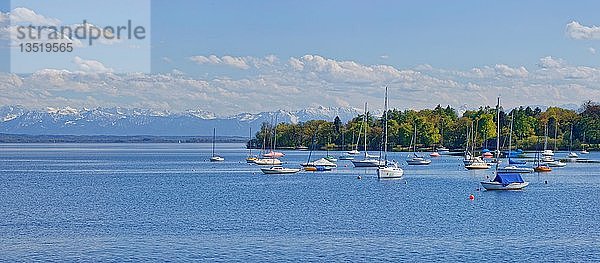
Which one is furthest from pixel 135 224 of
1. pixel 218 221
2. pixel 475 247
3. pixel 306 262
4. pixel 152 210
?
pixel 475 247

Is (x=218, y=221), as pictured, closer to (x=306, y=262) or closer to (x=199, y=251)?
(x=199, y=251)

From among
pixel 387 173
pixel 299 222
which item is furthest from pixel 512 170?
pixel 299 222

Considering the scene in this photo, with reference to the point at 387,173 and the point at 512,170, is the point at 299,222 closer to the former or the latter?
the point at 387,173

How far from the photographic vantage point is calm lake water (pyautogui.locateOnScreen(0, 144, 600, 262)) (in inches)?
1813

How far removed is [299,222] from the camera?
5941cm

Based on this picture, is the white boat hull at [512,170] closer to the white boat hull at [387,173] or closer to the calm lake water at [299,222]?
the calm lake water at [299,222]

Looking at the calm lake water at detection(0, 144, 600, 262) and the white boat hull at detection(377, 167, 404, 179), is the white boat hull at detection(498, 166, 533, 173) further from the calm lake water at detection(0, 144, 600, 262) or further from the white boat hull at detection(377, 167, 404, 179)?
the white boat hull at detection(377, 167, 404, 179)

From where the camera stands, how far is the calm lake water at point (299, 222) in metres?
46.1

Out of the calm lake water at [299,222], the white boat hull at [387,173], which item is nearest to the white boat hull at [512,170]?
the calm lake water at [299,222]

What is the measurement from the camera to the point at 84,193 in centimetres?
8925

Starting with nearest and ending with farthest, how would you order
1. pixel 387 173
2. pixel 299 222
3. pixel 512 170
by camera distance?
pixel 299 222 → pixel 387 173 → pixel 512 170

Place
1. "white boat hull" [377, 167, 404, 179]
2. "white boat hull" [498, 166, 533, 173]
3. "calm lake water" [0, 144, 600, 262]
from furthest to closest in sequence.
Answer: "white boat hull" [498, 166, 533, 173] < "white boat hull" [377, 167, 404, 179] < "calm lake water" [0, 144, 600, 262]

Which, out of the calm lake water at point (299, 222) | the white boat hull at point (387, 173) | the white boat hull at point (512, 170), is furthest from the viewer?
the white boat hull at point (512, 170)

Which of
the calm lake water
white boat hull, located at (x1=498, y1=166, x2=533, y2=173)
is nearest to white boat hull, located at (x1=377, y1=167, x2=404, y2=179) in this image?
the calm lake water
